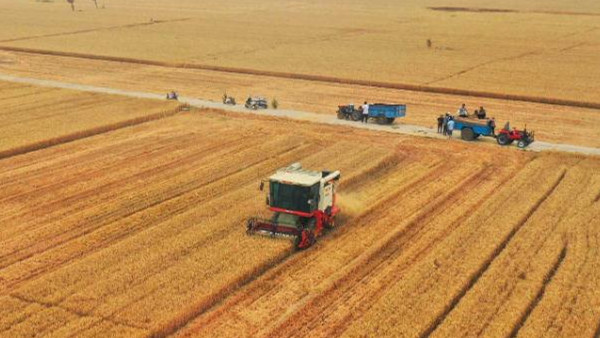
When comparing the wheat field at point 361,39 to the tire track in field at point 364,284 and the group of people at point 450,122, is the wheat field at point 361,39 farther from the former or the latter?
the tire track in field at point 364,284

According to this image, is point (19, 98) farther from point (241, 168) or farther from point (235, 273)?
point (235, 273)

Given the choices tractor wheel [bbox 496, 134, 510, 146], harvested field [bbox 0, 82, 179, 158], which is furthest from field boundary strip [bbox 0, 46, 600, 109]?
harvested field [bbox 0, 82, 179, 158]

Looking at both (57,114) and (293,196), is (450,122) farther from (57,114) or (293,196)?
(57,114)

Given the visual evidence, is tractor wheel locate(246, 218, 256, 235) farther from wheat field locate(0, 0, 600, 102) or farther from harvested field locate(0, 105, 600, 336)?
wheat field locate(0, 0, 600, 102)

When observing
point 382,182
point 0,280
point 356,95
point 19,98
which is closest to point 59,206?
point 0,280

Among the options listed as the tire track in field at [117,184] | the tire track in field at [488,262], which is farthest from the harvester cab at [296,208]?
the tire track in field at [117,184]

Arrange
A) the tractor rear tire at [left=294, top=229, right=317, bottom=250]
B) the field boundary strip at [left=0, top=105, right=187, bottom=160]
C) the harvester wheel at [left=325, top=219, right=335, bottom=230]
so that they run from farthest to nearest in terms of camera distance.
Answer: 1. the field boundary strip at [left=0, top=105, right=187, bottom=160]
2. the harvester wheel at [left=325, top=219, right=335, bottom=230]
3. the tractor rear tire at [left=294, top=229, right=317, bottom=250]
